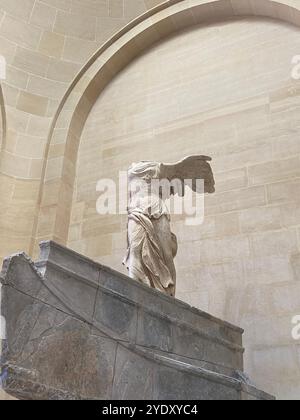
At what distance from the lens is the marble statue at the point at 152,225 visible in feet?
15.1

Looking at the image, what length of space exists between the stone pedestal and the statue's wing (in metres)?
1.71

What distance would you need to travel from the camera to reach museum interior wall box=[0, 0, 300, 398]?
613cm

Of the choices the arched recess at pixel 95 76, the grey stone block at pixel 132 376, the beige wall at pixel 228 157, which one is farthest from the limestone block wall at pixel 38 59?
the grey stone block at pixel 132 376

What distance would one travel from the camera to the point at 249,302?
604 cm

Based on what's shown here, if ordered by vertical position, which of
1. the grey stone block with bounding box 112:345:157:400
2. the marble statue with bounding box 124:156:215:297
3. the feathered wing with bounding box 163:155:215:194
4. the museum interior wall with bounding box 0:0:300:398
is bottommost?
the grey stone block with bounding box 112:345:157:400

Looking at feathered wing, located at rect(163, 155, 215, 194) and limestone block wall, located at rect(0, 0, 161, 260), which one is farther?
limestone block wall, located at rect(0, 0, 161, 260)

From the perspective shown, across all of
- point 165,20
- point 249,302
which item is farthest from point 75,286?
point 165,20

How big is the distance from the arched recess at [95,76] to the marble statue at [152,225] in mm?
3403

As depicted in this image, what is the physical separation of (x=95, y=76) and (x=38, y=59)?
1214 millimetres

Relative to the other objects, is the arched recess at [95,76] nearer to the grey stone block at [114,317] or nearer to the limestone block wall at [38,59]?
the limestone block wall at [38,59]

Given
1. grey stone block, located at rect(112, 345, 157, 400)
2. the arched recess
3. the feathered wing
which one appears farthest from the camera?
the arched recess

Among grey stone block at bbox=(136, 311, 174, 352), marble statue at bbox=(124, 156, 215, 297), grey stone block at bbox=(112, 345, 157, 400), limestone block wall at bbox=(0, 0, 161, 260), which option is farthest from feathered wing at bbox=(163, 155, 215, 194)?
limestone block wall at bbox=(0, 0, 161, 260)

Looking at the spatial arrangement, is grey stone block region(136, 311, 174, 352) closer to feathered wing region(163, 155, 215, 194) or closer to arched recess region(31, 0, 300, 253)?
feathered wing region(163, 155, 215, 194)
